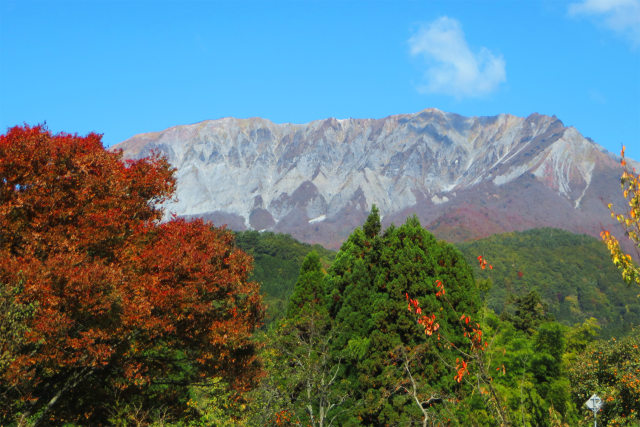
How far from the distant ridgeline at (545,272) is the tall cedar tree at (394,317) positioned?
188 ft

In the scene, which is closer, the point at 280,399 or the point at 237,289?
the point at 237,289

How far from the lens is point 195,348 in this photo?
43.0 ft

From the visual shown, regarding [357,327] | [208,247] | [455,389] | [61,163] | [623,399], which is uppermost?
[61,163]

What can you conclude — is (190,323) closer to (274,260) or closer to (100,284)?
(100,284)

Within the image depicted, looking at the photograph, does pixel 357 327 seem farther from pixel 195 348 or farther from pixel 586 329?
pixel 586 329

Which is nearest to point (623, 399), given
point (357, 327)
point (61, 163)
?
point (357, 327)

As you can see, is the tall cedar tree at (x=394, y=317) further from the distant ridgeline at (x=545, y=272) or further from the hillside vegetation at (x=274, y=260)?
the hillside vegetation at (x=274, y=260)

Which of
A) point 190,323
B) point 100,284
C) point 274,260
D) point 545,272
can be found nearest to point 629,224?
point 100,284

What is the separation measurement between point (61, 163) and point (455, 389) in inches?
552

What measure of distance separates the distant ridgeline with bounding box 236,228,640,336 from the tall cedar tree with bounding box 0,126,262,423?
216 feet

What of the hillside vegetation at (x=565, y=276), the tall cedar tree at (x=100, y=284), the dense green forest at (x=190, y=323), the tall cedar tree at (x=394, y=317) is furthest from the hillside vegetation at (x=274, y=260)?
the tall cedar tree at (x=100, y=284)

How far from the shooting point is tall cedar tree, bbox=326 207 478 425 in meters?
18.1

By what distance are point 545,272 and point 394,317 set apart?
12695 cm

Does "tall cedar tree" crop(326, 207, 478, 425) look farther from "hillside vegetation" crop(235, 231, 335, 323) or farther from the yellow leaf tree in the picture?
"hillside vegetation" crop(235, 231, 335, 323)
